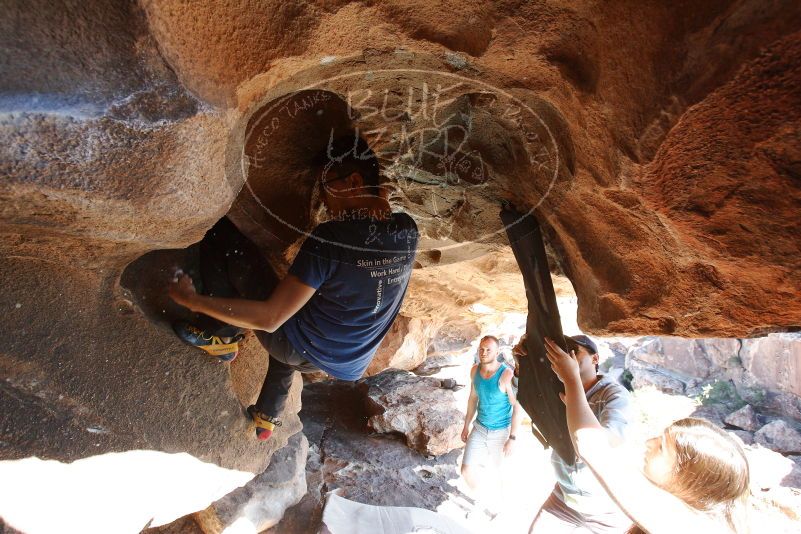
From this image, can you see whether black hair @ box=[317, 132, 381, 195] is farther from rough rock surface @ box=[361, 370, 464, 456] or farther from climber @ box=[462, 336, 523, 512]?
rough rock surface @ box=[361, 370, 464, 456]

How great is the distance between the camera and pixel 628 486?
1.22 meters

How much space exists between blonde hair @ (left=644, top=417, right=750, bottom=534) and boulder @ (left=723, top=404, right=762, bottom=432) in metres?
9.75

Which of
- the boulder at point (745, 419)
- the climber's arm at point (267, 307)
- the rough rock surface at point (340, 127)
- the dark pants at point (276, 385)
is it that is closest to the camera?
the rough rock surface at point (340, 127)

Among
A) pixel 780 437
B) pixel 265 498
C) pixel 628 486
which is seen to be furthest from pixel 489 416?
pixel 780 437

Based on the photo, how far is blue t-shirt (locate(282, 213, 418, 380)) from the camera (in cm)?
144

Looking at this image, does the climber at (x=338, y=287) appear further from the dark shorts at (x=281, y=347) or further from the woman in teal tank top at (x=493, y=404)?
the woman in teal tank top at (x=493, y=404)

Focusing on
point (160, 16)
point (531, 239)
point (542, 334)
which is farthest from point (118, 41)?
point (542, 334)

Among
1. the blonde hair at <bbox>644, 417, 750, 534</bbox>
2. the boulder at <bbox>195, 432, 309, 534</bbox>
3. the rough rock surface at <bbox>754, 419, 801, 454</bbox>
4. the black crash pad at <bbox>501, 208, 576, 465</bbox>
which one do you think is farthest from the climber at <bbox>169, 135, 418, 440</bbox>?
the rough rock surface at <bbox>754, 419, 801, 454</bbox>

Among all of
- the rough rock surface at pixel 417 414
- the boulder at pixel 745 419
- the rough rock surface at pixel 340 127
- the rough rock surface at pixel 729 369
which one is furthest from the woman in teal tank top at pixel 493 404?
the boulder at pixel 745 419

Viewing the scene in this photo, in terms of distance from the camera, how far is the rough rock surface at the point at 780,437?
7.93 metres

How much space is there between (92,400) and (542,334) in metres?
1.55

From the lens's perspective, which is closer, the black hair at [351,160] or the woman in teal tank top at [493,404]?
the black hair at [351,160]

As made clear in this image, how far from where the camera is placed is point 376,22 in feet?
3.74

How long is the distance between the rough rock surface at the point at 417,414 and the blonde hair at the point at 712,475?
312cm
